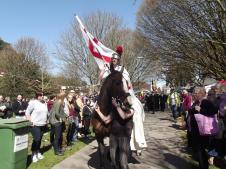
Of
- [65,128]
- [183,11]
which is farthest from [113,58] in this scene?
[183,11]

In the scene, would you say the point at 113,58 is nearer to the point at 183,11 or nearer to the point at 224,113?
the point at 224,113

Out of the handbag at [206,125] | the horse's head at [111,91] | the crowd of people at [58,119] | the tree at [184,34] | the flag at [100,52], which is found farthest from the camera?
the tree at [184,34]

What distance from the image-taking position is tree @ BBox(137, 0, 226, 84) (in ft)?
68.7

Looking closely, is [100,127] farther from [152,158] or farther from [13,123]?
[152,158]

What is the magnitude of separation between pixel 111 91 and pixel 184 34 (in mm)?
17703

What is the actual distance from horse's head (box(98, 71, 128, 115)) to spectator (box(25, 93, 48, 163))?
3.21m

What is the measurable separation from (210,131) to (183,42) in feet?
57.6

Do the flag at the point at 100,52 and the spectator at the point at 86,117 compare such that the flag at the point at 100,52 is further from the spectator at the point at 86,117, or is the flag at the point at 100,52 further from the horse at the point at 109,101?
the spectator at the point at 86,117

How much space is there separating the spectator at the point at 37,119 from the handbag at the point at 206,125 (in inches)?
175

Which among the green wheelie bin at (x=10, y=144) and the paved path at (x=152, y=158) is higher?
the green wheelie bin at (x=10, y=144)

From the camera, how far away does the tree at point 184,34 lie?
68.7ft

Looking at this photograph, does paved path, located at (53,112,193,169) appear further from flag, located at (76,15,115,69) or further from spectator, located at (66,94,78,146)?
flag, located at (76,15,115,69)

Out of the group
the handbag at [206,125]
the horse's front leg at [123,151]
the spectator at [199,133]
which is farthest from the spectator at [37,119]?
the handbag at [206,125]

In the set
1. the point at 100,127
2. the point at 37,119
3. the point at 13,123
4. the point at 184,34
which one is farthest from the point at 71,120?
the point at 184,34
